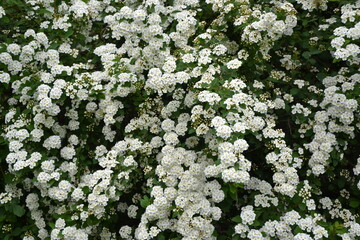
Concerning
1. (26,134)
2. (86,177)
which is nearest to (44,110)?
(26,134)

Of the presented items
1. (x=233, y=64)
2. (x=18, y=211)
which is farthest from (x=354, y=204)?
(x=18, y=211)

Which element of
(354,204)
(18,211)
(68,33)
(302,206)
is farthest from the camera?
(68,33)

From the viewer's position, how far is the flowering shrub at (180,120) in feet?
11.3

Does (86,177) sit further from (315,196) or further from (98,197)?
(315,196)

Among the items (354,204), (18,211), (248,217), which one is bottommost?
(18,211)

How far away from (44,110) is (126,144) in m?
0.87

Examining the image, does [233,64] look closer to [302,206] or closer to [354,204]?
[302,206]

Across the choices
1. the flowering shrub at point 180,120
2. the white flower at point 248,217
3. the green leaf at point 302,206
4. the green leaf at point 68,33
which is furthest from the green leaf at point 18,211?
the green leaf at point 302,206

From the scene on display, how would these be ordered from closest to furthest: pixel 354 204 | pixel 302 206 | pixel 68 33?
pixel 302 206, pixel 354 204, pixel 68 33

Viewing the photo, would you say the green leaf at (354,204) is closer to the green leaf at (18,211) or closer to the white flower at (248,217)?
the white flower at (248,217)

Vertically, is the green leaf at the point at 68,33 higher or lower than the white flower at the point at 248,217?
higher

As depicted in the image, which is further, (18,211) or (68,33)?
(68,33)

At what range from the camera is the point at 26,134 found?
149 inches

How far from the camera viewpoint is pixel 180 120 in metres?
3.85
